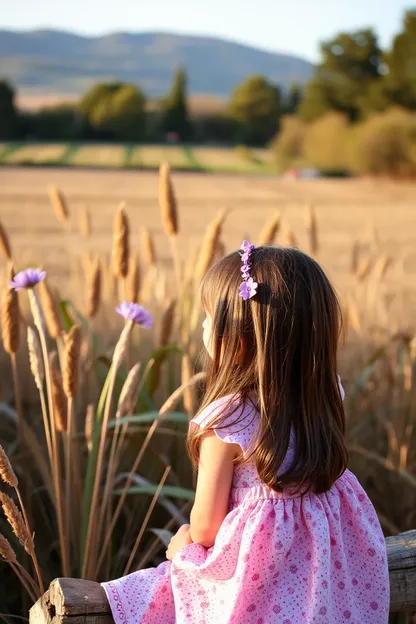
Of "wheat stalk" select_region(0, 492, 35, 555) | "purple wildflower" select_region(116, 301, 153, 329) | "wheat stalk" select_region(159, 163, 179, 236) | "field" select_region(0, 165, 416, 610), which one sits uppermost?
"wheat stalk" select_region(159, 163, 179, 236)

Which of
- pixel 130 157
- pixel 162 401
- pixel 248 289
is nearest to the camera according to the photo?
pixel 248 289

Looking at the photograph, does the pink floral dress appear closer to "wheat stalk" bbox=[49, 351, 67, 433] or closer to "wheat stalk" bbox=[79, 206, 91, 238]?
"wheat stalk" bbox=[49, 351, 67, 433]

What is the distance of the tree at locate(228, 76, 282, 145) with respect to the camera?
5535 cm

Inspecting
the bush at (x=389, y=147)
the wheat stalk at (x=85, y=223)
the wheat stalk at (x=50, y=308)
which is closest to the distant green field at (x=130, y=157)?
the bush at (x=389, y=147)

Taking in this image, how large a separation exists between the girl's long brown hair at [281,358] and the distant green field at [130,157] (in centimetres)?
2917

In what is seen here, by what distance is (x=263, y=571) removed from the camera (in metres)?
1.23

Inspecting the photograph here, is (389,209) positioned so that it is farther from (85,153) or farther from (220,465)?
(85,153)

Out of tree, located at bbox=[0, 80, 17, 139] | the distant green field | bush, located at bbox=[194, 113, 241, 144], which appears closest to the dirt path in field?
the distant green field

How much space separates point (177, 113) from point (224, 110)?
20.6 feet

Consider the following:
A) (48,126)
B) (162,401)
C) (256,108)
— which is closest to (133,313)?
(162,401)

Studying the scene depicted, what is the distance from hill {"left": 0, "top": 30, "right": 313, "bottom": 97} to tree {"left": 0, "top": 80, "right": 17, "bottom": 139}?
75.6 meters

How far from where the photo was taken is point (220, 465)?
1264 mm

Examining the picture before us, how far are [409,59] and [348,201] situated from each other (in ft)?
33.2

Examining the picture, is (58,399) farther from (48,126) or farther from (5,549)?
(48,126)
